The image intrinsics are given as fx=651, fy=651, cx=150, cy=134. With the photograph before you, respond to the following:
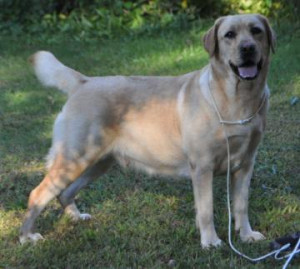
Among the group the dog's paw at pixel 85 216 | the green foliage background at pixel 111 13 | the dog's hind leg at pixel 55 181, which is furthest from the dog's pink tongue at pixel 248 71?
the green foliage background at pixel 111 13

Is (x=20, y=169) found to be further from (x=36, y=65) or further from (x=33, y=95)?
(x=33, y=95)

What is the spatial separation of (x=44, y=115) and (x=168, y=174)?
347cm

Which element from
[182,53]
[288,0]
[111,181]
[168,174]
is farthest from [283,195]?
[288,0]

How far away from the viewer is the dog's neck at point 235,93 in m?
4.17

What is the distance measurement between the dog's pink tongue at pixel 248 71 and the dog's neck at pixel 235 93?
83 millimetres

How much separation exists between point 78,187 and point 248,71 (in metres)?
1.65

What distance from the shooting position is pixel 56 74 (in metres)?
4.77

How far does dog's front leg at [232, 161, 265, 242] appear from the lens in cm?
447

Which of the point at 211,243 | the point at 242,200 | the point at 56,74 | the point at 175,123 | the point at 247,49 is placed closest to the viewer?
the point at 247,49

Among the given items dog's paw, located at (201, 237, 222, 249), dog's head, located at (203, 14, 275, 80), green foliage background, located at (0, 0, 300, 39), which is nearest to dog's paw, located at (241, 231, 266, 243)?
dog's paw, located at (201, 237, 222, 249)

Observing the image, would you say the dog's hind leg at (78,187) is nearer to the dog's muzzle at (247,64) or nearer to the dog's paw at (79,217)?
the dog's paw at (79,217)

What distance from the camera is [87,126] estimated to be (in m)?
4.50

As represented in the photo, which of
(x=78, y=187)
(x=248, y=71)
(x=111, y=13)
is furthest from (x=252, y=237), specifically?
(x=111, y=13)

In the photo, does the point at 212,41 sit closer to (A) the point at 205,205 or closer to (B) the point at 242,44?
(B) the point at 242,44
